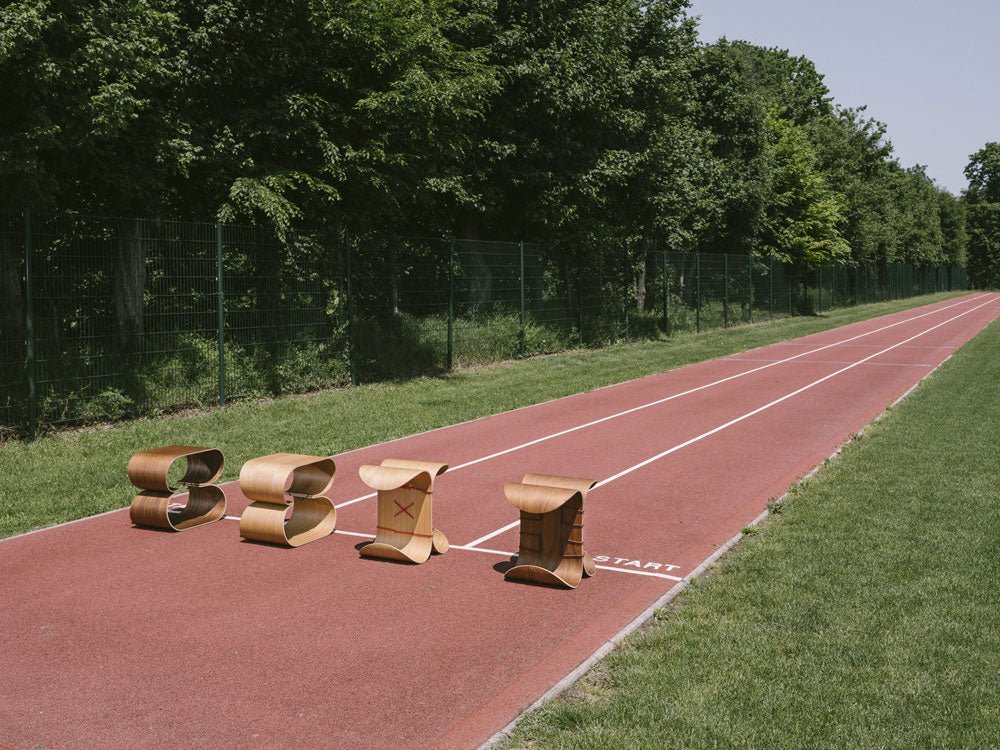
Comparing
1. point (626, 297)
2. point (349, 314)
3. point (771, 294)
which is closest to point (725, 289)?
point (771, 294)

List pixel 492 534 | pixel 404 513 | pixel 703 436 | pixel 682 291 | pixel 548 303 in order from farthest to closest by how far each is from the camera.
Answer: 1. pixel 682 291
2. pixel 548 303
3. pixel 703 436
4. pixel 492 534
5. pixel 404 513

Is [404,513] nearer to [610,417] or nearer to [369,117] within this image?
[610,417]

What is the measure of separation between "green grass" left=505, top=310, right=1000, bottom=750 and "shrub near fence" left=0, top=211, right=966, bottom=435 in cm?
1031

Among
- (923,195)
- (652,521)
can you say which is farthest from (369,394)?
(923,195)

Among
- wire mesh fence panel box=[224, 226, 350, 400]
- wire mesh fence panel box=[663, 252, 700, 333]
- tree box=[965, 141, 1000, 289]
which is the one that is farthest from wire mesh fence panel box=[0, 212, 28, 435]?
tree box=[965, 141, 1000, 289]

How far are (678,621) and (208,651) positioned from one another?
3121 mm

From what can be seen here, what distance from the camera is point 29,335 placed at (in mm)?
13227

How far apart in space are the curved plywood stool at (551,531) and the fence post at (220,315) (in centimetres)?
1020

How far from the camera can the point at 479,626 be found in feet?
21.7

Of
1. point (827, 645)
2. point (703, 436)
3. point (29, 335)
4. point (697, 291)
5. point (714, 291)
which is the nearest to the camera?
point (827, 645)

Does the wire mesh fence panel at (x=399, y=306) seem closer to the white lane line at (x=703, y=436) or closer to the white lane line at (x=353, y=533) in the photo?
the white lane line at (x=703, y=436)

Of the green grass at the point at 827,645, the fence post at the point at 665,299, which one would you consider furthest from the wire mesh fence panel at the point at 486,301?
the green grass at the point at 827,645

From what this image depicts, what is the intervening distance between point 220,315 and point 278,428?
109 inches

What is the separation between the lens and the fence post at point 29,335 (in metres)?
13.2
